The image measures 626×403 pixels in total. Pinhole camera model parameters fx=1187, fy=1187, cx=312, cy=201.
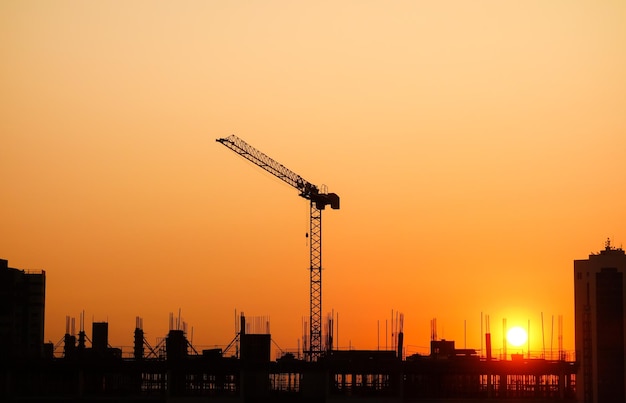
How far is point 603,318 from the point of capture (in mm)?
139875

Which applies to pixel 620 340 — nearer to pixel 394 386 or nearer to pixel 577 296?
pixel 577 296

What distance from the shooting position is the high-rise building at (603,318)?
134 meters

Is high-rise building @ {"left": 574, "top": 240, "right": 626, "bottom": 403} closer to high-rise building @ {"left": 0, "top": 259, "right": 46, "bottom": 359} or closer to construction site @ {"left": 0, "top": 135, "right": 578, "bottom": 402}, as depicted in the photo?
construction site @ {"left": 0, "top": 135, "right": 578, "bottom": 402}

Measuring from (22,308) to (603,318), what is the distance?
7126 centimetres

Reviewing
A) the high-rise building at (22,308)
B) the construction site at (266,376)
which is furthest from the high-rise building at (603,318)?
the high-rise building at (22,308)

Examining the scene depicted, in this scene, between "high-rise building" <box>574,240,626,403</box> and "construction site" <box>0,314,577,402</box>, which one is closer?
"construction site" <box>0,314,577,402</box>

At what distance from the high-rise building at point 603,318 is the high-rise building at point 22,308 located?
61.7 meters

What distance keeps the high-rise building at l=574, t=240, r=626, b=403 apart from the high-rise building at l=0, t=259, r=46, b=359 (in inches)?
2430

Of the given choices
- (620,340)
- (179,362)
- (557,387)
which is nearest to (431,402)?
(557,387)

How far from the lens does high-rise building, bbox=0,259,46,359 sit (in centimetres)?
13638

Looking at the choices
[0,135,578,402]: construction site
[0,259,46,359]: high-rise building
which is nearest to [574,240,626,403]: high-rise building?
[0,135,578,402]: construction site

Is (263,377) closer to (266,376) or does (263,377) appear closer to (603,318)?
(266,376)

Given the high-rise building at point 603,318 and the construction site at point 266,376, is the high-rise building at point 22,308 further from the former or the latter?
the high-rise building at point 603,318

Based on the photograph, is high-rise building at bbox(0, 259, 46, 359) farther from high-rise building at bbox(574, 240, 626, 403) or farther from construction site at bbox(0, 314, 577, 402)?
high-rise building at bbox(574, 240, 626, 403)
